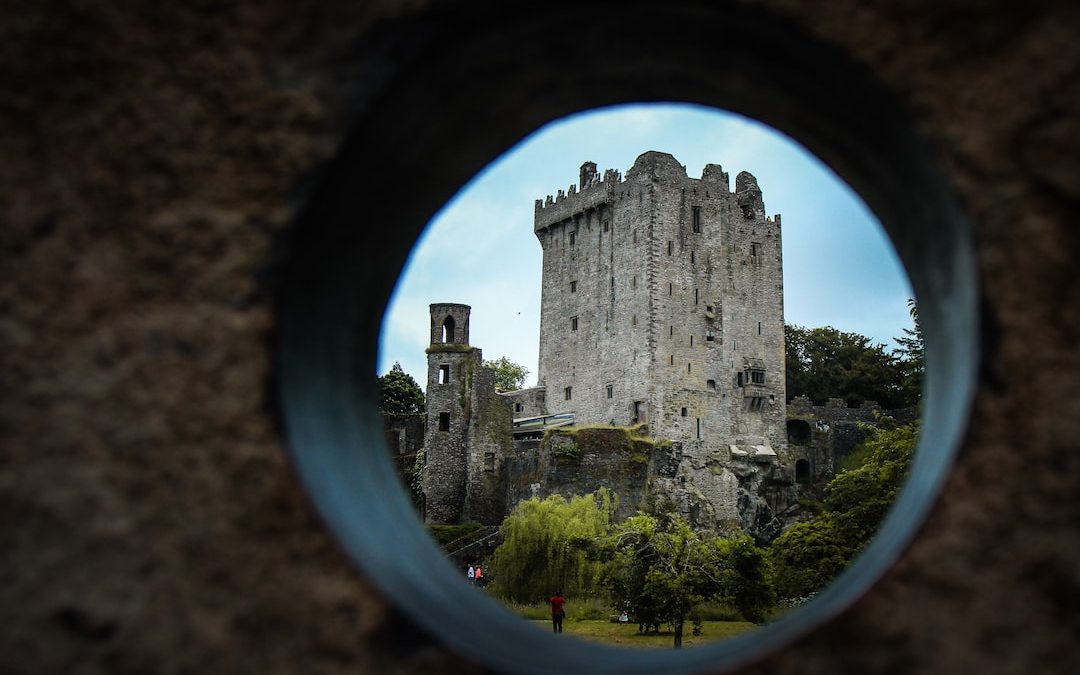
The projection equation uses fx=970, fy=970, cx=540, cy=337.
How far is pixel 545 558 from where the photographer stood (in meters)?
30.8

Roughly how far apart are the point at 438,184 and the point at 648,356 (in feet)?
158

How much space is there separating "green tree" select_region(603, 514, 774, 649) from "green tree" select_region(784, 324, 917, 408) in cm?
3786

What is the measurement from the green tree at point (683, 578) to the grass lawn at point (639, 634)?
36 cm

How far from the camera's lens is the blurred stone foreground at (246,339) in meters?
2.00

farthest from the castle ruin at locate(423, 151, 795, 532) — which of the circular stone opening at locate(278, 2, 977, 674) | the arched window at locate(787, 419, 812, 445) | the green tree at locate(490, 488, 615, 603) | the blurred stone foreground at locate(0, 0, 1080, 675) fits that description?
the blurred stone foreground at locate(0, 0, 1080, 675)

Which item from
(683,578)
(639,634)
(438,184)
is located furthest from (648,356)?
(438,184)

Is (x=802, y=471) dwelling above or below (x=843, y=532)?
above

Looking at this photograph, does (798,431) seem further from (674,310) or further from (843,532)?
(843,532)

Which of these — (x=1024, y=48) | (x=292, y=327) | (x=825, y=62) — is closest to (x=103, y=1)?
(x=292, y=327)

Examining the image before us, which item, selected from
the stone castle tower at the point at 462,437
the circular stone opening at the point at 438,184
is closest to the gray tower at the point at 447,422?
the stone castle tower at the point at 462,437

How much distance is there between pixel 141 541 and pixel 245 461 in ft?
0.94

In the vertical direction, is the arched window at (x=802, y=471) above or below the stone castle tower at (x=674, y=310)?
below

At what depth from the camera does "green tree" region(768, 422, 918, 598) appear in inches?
833

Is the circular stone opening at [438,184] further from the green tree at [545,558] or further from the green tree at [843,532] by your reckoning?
the green tree at [545,558]
